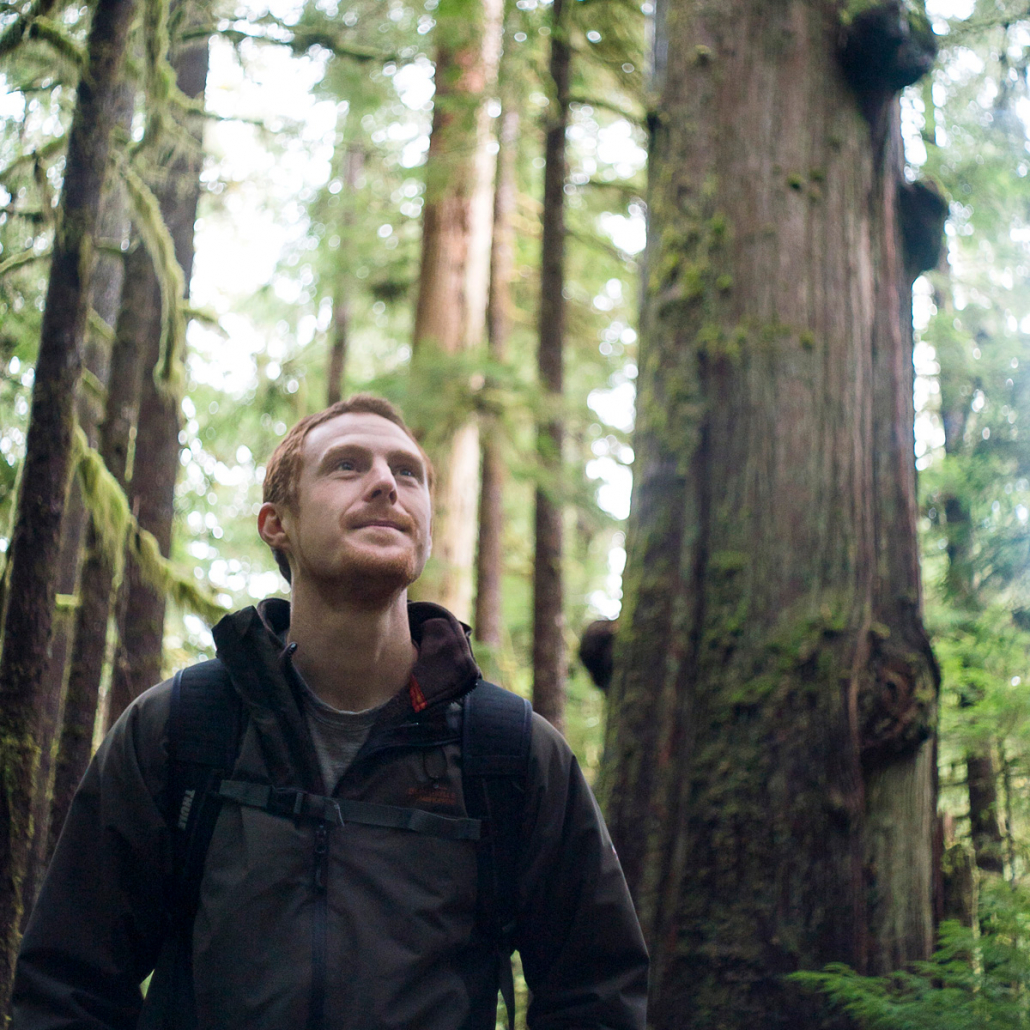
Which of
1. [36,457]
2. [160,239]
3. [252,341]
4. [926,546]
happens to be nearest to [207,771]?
[36,457]

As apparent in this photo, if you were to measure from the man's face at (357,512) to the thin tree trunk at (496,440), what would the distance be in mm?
7701

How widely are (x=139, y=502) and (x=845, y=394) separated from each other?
6.49 meters

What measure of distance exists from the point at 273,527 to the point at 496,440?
26.1ft

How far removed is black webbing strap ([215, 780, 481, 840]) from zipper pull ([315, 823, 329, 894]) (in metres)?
0.02

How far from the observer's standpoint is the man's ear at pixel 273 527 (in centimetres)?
276

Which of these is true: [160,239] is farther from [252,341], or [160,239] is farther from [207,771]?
[252,341]

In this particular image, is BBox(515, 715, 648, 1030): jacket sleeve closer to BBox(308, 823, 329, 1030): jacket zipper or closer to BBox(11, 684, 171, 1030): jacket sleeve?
BBox(308, 823, 329, 1030): jacket zipper

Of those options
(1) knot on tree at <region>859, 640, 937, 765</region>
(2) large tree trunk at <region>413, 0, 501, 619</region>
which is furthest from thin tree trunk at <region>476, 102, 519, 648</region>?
(1) knot on tree at <region>859, 640, 937, 765</region>

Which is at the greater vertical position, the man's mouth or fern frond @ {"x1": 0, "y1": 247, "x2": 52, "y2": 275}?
fern frond @ {"x1": 0, "y1": 247, "x2": 52, "y2": 275}

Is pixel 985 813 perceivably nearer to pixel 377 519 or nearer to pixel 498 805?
pixel 498 805

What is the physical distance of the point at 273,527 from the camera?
278 cm

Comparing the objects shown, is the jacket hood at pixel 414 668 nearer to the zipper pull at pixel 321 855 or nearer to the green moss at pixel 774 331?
the zipper pull at pixel 321 855

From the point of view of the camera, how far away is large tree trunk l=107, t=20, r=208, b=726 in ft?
26.1

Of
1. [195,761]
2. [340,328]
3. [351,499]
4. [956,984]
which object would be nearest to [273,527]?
[351,499]
